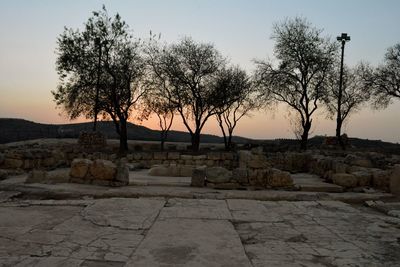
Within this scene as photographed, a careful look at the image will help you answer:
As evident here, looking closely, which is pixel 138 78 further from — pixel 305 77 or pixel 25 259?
pixel 25 259

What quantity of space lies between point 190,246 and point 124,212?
212cm

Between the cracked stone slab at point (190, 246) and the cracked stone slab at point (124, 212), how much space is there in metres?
0.31

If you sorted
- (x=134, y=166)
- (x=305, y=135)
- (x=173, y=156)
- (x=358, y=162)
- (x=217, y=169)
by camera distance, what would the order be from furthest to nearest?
(x=305, y=135) → (x=173, y=156) → (x=134, y=166) → (x=358, y=162) → (x=217, y=169)

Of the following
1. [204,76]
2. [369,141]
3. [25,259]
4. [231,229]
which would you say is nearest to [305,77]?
[204,76]

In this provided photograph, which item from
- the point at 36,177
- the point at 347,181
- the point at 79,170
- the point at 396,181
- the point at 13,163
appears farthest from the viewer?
the point at 13,163

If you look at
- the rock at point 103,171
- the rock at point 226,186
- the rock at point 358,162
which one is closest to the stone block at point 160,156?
the rock at point 358,162

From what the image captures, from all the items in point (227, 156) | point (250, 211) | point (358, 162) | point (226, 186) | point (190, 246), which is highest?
point (358, 162)

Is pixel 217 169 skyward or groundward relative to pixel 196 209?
skyward

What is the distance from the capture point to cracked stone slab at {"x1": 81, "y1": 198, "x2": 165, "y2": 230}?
236 inches

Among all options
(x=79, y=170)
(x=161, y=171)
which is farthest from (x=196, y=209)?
(x=161, y=171)

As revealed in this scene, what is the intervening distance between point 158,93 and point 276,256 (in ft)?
90.4

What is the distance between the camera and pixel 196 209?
7246 mm

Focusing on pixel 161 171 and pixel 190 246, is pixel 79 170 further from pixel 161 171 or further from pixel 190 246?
pixel 190 246

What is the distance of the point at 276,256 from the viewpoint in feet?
15.3
